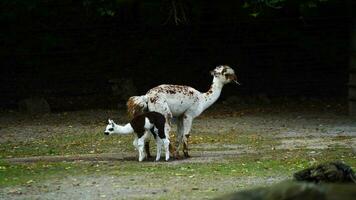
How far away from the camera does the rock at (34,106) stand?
1852 centimetres

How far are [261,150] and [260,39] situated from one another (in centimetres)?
905

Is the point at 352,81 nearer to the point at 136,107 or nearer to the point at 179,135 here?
the point at 179,135

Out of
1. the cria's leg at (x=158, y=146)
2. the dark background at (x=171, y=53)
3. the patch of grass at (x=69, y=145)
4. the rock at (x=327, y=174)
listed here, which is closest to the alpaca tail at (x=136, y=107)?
the cria's leg at (x=158, y=146)

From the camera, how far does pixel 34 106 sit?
18.6 metres

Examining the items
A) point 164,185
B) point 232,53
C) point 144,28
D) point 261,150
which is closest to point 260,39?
point 232,53

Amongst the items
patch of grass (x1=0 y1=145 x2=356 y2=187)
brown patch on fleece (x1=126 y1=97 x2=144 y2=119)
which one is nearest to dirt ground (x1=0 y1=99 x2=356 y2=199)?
patch of grass (x1=0 y1=145 x2=356 y2=187)

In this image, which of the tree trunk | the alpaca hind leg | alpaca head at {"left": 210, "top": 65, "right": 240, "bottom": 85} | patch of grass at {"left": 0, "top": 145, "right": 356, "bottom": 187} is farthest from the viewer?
the tree trunk

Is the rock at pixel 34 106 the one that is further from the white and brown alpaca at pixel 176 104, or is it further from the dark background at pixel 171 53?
the white and brown alpaca at pixel 176 104

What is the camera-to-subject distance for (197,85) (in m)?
20.5

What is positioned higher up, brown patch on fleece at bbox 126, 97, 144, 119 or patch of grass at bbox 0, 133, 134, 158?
brown patch on fleece at bbox 126, 97, 144, 119

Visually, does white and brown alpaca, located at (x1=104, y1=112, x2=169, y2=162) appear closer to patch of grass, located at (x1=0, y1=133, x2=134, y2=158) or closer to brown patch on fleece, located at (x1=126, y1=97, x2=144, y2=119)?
brown patch on fleece, located at (x1=126, y1=97, x2=144, y2=119)

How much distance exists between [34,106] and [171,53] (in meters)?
3.87

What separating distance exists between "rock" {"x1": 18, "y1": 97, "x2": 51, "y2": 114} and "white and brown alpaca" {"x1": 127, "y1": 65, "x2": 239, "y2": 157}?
7.69 metres

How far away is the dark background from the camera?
64.4 ft
